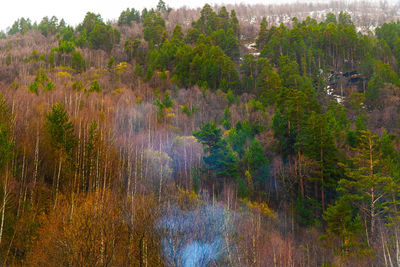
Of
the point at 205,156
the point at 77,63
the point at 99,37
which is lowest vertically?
the point at 205,156

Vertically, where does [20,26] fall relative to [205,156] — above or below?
above

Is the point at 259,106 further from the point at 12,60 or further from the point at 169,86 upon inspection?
the point at 12,60

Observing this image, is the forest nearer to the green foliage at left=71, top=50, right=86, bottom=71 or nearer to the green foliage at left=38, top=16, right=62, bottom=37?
the green foliage at left=71, top=50, right=86, bottom=71

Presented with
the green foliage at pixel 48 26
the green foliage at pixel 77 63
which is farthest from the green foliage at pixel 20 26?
the green foliage at pixel 77 63

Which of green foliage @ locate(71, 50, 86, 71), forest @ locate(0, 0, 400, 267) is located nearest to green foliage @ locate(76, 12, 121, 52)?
forest @ locate(0, 0, 400, 267)

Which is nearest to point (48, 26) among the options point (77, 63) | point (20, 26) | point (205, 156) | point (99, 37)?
point (20, 26)

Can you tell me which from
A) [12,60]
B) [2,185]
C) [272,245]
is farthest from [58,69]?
[272,245]

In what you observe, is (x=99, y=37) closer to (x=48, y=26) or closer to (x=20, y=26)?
(x=48, y=26)

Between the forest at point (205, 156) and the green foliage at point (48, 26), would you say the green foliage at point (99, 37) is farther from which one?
the green foliage at point (48, 26)
